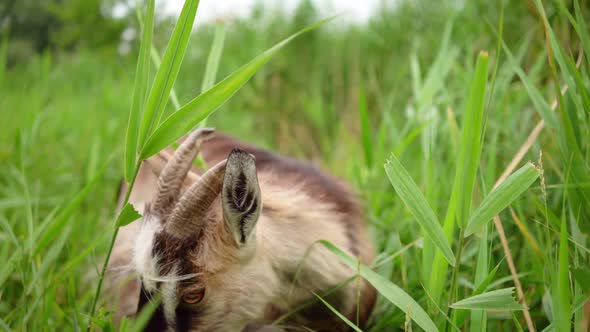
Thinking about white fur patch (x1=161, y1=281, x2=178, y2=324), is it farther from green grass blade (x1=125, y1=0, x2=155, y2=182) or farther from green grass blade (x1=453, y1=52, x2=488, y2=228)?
green grass blade (x1=453, y1=52, x2=488, y2=228)

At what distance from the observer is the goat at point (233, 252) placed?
5.40ft

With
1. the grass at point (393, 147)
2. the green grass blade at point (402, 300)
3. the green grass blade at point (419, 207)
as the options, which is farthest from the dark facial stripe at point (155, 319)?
the green grass blade at point (419, 207)

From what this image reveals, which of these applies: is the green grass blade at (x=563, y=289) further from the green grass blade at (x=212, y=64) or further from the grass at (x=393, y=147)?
the green grass blade at (x=212, y=64)

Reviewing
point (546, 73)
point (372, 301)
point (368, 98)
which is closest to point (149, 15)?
point (372, 301)

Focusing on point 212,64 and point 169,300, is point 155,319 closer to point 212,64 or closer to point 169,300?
point 169,300

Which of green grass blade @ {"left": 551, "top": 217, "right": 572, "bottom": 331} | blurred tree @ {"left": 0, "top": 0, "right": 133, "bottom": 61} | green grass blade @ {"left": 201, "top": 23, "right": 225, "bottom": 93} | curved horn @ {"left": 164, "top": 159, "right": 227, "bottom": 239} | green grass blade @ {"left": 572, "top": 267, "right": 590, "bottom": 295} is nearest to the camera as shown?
green grass blade @ {"left": 551, "top": 217, "right": 572, "bottom": 331}

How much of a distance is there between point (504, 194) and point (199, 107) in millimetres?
870

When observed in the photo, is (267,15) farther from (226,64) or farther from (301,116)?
(301,116)

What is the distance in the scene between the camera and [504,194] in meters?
1.31

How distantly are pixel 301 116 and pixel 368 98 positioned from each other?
0.83 metres

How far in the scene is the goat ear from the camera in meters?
1.52

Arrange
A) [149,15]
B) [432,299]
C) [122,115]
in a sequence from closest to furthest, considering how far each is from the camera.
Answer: [149,15] → [432,299] → [122,115]

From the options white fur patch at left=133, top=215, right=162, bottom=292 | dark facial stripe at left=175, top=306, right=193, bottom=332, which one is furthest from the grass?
dark facial stripe at left=175, top=306, right=193, bottom=332

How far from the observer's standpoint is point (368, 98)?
18.8ft
